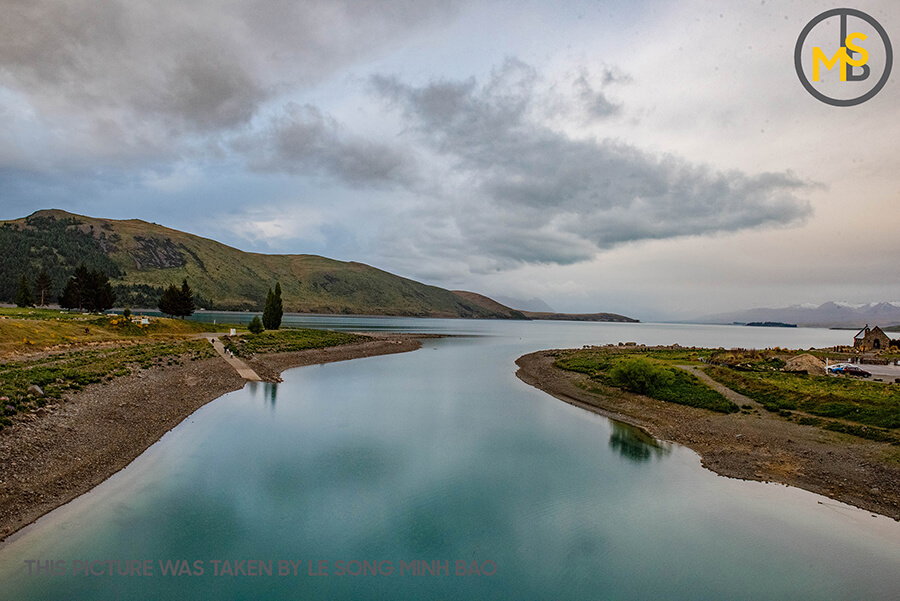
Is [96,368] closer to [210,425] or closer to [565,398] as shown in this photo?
[210,425]

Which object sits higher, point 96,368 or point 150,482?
point 96,368

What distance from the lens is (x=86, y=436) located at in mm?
17750

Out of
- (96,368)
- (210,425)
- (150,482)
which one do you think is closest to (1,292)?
(96,368)

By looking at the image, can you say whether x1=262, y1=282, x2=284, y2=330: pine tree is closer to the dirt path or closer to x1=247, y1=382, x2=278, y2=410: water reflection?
x1=247, y1=382, x2=278, y2=410: water reflection

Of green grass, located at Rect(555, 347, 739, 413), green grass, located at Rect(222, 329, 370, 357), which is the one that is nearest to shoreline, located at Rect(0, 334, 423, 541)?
green grass, located at Rect(222, 329, 370, 357)

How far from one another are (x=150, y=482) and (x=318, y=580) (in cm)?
908

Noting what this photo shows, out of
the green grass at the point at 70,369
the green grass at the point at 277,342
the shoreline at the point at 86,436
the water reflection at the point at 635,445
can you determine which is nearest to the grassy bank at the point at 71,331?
the green grass at the point at 70,369

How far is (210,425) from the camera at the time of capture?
24578 mm

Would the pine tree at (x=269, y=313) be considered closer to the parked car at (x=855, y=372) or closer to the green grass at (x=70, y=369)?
the green grass at (x=70, y=369)

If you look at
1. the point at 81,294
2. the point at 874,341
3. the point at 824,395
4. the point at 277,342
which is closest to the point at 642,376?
the point at 824,395

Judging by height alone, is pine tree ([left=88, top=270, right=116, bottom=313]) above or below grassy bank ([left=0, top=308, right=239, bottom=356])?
above

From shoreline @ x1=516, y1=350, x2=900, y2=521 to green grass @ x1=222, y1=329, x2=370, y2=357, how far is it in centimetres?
4374

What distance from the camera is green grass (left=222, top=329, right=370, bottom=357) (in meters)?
54.3

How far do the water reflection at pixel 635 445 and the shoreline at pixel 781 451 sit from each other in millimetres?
842
